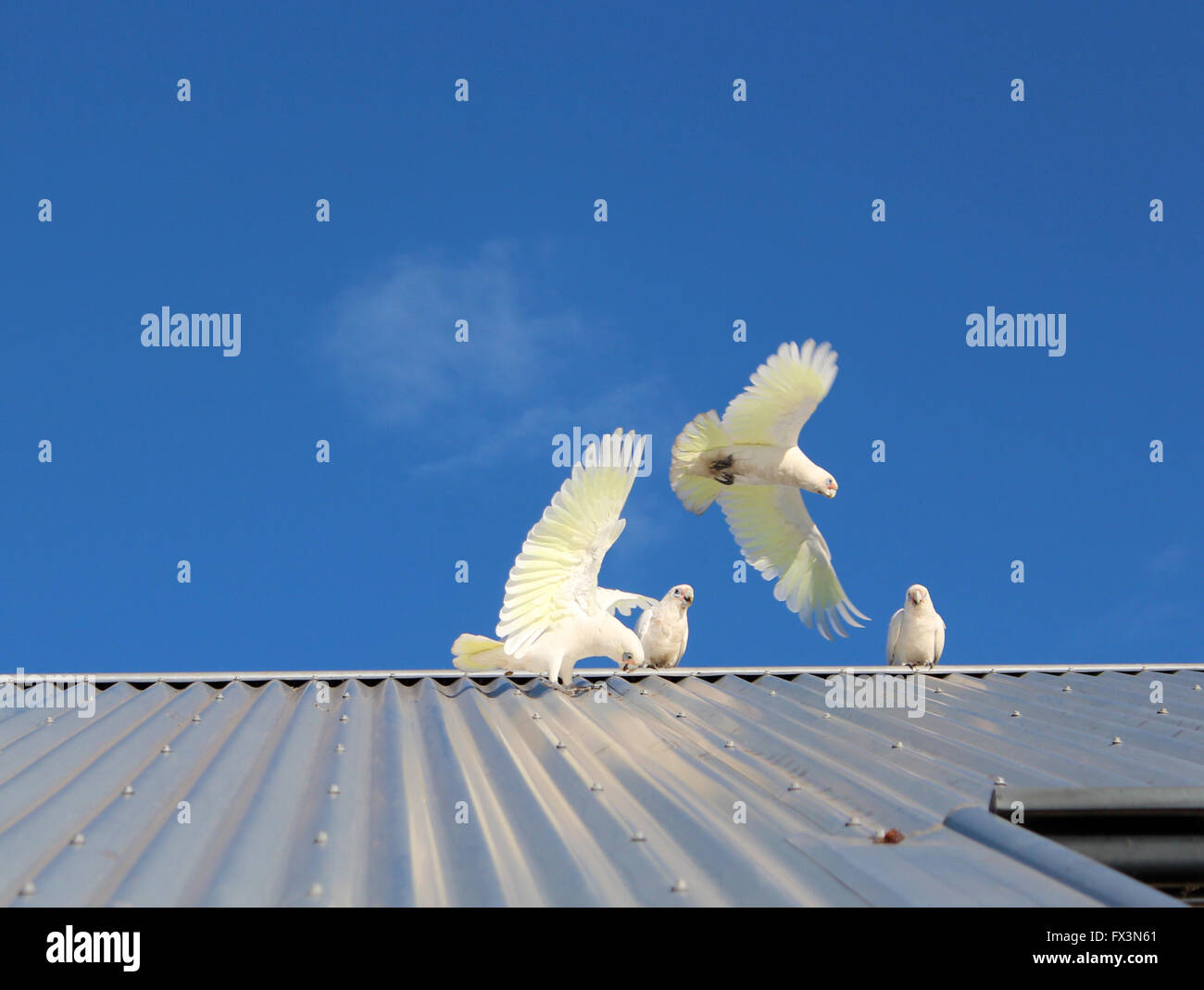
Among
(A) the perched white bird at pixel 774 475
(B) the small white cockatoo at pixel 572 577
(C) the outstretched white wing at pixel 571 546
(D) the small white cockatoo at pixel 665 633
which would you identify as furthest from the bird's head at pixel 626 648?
(A) the perched white bird at pixel 774 475

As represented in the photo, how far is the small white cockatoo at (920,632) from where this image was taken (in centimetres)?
860

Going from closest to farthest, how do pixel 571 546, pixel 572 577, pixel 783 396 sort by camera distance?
1. pixel 571 546
2. pixel 572 577
3. pixel 783 396

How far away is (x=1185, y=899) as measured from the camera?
4.43 m

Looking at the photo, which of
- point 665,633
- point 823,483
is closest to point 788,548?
point 823,483

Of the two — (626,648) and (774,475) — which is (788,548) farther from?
(626,648)

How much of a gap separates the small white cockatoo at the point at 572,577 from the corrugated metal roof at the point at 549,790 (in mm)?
287

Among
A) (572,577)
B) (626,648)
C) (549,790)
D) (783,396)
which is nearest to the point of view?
(549,790)

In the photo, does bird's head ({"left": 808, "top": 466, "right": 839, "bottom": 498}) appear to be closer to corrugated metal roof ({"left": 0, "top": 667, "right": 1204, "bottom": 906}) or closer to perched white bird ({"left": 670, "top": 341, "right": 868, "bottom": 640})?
perched white bird ({"left": 670, "top": 341, "right": 868, "bottom": 640})

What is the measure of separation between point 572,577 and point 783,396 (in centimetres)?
250

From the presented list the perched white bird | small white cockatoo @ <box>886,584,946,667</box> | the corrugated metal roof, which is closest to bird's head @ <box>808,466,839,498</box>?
the perched white bird

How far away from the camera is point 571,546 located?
288 inches
